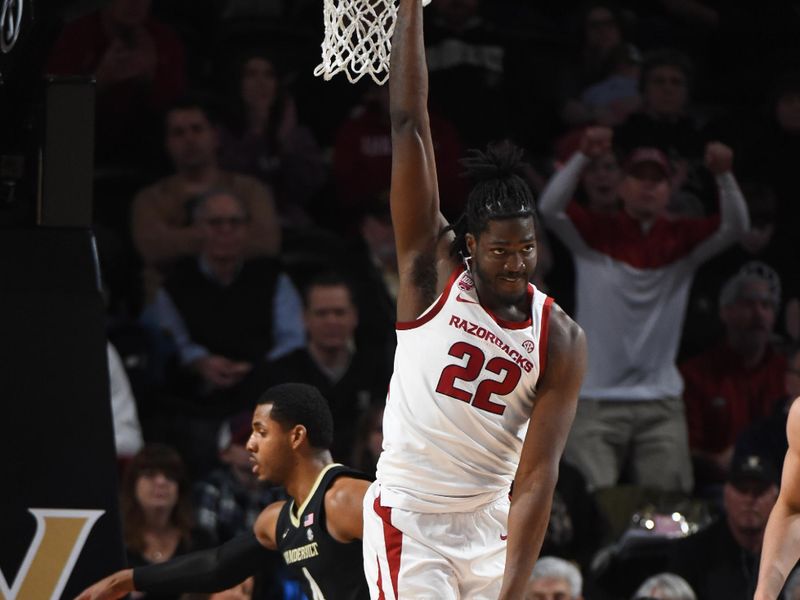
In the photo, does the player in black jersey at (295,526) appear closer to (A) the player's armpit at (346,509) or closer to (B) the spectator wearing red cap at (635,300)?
(A) the player's armpit at (346,509)

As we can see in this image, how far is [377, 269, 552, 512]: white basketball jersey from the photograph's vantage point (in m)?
4.49

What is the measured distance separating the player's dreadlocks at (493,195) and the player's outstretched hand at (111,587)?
1615 millimetres

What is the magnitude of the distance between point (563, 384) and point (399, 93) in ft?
3.19

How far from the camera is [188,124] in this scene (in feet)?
29.1

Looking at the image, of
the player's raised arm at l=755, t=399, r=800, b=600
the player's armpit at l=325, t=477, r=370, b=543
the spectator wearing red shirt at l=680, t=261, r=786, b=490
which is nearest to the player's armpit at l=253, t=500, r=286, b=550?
the player's armpit at l=325, t=477, r=370, b=543

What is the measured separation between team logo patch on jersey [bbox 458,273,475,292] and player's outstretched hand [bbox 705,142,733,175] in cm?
460

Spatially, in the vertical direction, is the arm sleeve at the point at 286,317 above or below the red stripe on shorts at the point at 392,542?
above

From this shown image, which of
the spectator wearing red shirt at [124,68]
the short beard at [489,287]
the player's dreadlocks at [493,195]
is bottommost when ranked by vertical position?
the short beard at [489,287]

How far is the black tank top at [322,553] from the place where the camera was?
511 cm

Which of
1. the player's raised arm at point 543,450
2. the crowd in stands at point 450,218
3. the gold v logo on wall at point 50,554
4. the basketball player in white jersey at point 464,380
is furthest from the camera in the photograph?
the crowd in stands at point 450,218

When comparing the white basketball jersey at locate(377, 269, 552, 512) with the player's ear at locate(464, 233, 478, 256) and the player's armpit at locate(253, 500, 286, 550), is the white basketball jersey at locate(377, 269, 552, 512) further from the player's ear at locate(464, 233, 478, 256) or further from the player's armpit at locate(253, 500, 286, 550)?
the player's armpit at locate(253, 500, 286, 550)

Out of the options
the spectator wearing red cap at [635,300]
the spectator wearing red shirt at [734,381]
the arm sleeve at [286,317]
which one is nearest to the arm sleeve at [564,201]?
the spectator wearing red cap at [635,300]

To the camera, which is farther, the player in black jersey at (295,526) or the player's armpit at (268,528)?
the player's armpit at (268,528)

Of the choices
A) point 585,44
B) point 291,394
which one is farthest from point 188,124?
point 291,394
